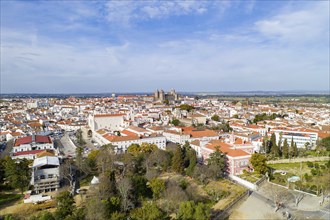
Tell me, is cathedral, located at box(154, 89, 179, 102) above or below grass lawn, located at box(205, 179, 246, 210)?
above

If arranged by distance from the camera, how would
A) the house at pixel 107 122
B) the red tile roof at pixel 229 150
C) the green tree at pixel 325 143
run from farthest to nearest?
the house at pixel 107 122 → the green tree at pixel 325 143 → the red tile roof at pixel 229 150

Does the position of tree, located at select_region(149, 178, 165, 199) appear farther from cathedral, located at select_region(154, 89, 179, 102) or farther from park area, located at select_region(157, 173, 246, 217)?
cathedral, located at select_region(154, 89, 179, 102)

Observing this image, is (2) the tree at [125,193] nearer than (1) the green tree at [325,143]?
Yes

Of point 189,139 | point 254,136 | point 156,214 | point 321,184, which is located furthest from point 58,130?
point 321,184

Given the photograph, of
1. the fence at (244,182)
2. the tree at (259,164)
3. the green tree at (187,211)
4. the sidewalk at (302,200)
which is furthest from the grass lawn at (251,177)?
the green tree at (187,211)

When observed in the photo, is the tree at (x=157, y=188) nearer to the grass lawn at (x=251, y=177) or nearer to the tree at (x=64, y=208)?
the tree at (x=64, y=208)

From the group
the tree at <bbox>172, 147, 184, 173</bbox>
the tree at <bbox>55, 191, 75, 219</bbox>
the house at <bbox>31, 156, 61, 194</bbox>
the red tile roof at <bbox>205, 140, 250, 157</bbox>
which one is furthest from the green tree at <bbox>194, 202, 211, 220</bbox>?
the house at <bbox>31, 156, 61, 194</bbox>
